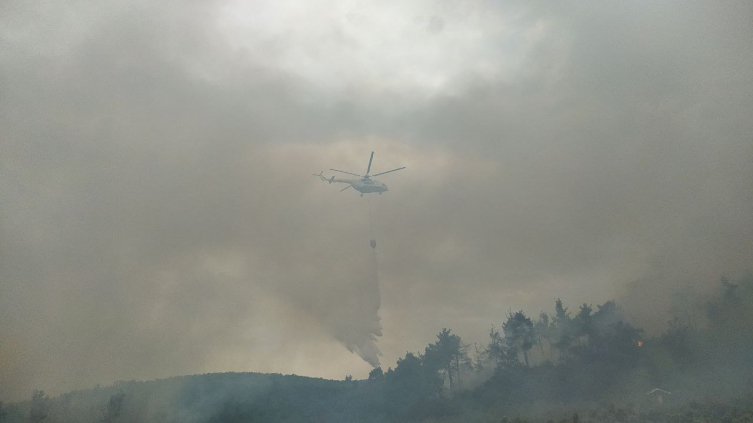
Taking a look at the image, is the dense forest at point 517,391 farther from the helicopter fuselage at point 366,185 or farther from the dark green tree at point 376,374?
the helicopter fuselage at point 366,185

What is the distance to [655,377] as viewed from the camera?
315 feet

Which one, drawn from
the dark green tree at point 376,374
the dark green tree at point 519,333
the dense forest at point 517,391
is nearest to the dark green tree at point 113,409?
the dense forest at point 517,391

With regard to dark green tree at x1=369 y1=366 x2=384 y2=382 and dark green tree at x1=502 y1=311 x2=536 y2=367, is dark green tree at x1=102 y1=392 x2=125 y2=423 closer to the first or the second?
dark green tree at x1=369 y1=366 x2=384 y2=382

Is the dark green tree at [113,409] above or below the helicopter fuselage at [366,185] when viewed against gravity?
below

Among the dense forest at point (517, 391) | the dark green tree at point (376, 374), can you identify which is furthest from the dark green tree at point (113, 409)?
the dark green tree at point (376, 374)

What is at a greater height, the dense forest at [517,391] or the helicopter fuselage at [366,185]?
the helicopter fuselage at [366,185]

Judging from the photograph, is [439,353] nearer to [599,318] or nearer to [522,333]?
[522,333]

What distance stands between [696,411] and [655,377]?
22.1 metres

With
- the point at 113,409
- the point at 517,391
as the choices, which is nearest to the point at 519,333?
the point at 517,391

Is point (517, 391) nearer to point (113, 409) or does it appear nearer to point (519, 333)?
point (519, 333)

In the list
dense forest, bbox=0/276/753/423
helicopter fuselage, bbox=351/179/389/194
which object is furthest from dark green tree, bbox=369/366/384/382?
helicopter fuselage, bbox=351/179/389/194

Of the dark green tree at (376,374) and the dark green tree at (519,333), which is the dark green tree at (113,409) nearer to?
the dark green tree at (376,374)

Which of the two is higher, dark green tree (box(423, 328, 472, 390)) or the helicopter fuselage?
the helicopter fuselage

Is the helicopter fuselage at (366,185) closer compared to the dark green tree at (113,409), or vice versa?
the helicopter fuselage at (366,185)
